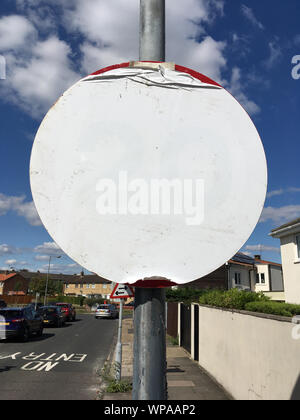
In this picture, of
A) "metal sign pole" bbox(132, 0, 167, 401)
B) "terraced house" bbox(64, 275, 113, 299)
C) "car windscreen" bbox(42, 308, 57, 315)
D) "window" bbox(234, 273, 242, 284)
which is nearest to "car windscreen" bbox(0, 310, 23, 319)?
"car windscreen" bbox(42, 308, 57, 315)

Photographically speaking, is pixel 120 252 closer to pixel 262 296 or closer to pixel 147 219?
pixel 147 219

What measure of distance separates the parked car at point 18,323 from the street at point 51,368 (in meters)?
0.46

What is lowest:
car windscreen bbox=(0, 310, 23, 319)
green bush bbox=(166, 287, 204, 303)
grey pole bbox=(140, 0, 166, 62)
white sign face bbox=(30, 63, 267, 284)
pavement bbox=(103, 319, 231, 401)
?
pavement bbox=(103, 319, 231, 401)

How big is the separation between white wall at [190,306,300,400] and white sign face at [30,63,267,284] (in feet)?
12.9

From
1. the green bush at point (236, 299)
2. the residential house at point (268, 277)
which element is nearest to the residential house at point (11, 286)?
the residential house at point (268, 277)

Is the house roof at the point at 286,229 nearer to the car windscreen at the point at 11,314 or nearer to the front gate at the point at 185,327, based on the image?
the front gate at the point at 185,327

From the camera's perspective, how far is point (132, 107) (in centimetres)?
125

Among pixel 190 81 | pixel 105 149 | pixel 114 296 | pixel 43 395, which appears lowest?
pixel 43 395

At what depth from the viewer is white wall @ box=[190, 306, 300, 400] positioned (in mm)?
4473

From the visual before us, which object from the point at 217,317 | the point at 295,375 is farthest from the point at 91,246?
the point at 217,317

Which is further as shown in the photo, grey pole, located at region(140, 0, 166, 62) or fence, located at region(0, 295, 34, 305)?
fence, located at region(0, 295, 34, 305)

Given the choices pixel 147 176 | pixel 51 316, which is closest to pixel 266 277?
pixel 51 316

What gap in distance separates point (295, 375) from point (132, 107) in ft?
14.6

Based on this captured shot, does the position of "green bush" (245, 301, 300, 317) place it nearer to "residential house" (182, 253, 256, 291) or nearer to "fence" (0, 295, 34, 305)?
"residential house" (182, 253, 256, 291)
